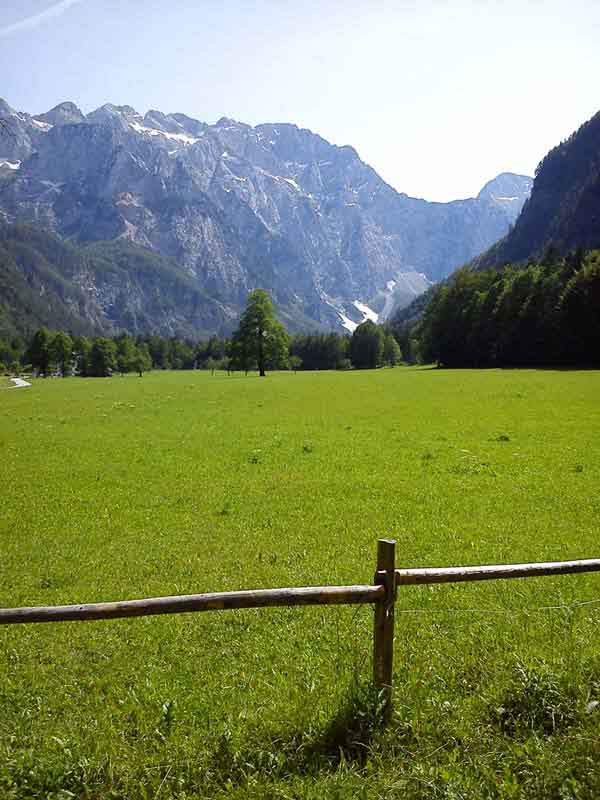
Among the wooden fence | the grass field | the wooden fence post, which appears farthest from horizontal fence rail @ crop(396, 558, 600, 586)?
the grass field

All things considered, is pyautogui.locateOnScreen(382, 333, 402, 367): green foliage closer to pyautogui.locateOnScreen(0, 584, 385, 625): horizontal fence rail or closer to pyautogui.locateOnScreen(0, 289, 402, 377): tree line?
pyautogui.locateOnScreen(0, 289, 402, 377): tree line

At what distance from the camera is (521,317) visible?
3853 inches

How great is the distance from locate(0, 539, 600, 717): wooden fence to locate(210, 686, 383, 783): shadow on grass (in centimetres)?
27

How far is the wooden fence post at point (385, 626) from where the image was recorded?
576 centimetres

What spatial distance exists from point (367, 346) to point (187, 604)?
163149 mm

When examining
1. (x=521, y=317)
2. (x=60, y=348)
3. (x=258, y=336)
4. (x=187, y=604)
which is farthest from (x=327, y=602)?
(x=60, y=348)

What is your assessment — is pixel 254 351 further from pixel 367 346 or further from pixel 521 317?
pixel 367 346

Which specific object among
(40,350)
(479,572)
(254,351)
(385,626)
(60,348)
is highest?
(254,351)

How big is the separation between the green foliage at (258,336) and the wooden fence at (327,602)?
300ft

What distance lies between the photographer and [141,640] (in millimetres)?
8344

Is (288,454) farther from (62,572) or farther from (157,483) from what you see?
(62,572)

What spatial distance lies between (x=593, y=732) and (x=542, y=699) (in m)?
0.57

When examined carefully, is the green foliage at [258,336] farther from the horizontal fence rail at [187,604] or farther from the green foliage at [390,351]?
the horizontal fence rail at [187,604]

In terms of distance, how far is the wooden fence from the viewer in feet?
17.3
